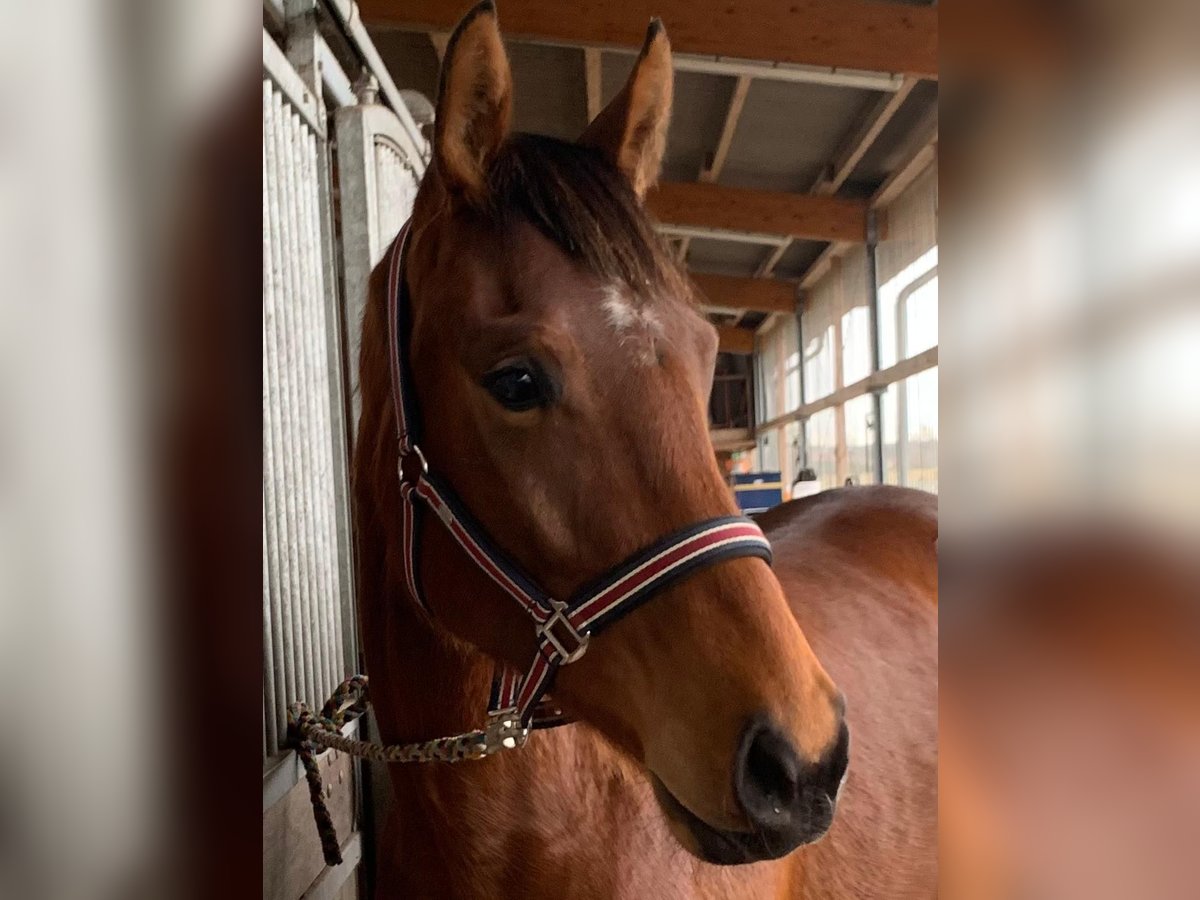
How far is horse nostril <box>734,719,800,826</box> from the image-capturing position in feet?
2.05

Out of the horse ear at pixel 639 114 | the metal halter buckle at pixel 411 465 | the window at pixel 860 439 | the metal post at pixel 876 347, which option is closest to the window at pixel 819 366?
the window at pixel 860 439

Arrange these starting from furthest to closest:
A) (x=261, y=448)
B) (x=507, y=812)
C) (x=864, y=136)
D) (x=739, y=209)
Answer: (x=739, y=209), (x=864, y=136), (x=507, y=812), (x=261, y=448)

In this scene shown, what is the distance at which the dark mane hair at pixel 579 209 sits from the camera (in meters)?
0.77

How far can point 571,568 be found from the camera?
73 cm

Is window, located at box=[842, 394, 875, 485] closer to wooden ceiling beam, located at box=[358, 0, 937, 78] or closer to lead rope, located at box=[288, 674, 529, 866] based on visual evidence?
wooden ceiling beam, located at box=[358, 0, 937, 78]

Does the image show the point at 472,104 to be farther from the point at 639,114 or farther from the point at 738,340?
the point at 738,340

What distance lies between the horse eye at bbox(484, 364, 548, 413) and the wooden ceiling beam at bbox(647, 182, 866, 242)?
2.15 m

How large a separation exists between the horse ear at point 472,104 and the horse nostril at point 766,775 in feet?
1.92

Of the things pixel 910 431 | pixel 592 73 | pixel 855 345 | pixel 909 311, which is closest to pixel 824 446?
pixel 855 345

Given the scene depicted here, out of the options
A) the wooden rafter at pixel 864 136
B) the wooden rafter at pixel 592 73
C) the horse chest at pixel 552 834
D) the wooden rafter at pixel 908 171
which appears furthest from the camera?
the wooden rafter at pixel 908 171

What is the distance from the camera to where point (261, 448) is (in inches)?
8.2

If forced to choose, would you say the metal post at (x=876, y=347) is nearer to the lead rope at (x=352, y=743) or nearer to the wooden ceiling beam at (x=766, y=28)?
the wooden ceiling beam at (x=766, y=28)

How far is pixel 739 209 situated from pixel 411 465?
2.56 m

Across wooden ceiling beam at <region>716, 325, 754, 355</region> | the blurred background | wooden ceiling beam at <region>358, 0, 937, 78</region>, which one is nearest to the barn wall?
wooden ceiling beam at <region>716, 325, 754, 355</region>
